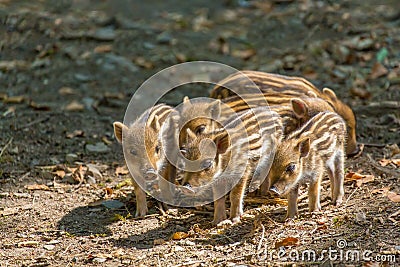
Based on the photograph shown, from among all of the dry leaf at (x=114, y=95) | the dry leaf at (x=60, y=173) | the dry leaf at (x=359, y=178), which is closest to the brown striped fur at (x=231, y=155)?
the dry leaf at (x=359, y=178)

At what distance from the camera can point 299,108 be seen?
5.89m

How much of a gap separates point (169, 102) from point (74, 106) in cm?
112

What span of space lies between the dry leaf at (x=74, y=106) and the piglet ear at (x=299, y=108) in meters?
3.09

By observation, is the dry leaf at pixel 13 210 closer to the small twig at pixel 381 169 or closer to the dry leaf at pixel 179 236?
the dry leaf at pixel 179 236

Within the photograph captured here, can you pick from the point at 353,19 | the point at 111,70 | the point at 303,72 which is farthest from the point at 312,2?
the point at 111,70

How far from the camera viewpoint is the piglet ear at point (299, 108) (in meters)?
5.86

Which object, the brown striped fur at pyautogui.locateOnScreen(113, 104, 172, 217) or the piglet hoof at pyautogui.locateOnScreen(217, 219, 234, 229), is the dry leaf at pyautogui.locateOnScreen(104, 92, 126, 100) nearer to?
the brown striped fur at pyautogui.locateOnScreen(113, 104, 172, 217)

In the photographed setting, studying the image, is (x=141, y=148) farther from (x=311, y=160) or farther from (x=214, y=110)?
(x=311, y=160)

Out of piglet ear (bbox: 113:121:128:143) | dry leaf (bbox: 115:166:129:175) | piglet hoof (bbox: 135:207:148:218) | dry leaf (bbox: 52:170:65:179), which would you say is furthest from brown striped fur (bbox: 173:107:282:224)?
dry leaf (bbox: 52:170:65:179)

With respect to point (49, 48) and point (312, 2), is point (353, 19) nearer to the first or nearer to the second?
point (312, 2)

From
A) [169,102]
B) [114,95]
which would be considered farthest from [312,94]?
[114,95]

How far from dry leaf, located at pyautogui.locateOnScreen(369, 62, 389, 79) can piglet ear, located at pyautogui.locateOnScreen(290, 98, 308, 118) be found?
2956mm

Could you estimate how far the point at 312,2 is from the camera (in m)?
11.2

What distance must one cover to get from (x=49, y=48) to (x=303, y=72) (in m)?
3.50
